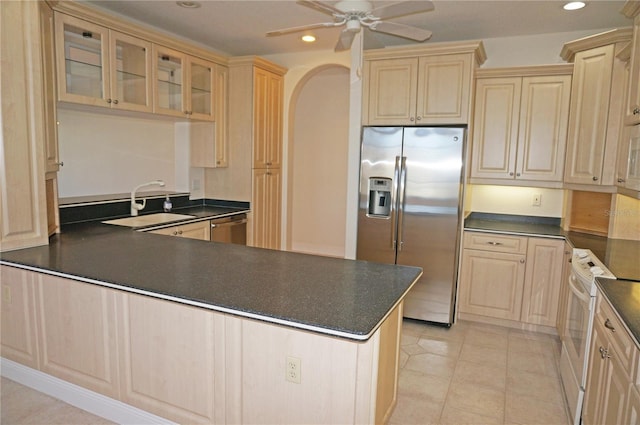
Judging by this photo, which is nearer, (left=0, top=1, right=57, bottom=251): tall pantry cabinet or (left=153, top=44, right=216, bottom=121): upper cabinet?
(left=0, top=1, right=57, bottom=251): tall pantry cabinet

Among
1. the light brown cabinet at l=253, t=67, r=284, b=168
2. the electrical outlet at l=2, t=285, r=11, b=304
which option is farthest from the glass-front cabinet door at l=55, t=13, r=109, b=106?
the light brown cabinet at l=253, t=67, r=284, b=168

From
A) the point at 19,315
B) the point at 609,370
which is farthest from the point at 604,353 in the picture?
the point at 19,315

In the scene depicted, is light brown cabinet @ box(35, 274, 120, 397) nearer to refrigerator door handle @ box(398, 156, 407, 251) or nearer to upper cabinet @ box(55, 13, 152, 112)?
upper cabinet @ box(55, 13, 152, 112)

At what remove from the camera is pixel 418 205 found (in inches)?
145

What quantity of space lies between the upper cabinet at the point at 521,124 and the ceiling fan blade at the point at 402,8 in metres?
1.75

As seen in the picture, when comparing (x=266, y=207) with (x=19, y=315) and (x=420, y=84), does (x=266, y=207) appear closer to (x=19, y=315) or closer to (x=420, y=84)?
(x=420, y=84)

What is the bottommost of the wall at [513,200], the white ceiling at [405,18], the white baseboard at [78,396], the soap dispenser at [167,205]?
the white baseboard at [78,396]

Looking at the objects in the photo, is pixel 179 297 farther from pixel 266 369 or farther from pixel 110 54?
pixel 110 54

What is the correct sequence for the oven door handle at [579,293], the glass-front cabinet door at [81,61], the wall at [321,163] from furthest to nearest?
1. the wall at [321,163]
2. the glass-front cabinet door at [81,61]
3. the oven door handle at [579,293]

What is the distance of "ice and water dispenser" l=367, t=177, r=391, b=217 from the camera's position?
3.80m

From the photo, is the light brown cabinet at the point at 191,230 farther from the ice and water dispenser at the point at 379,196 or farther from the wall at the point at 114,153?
the ice and water dispenser at the point at 379,196

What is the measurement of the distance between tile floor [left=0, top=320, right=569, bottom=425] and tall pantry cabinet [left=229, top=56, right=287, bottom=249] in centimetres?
205

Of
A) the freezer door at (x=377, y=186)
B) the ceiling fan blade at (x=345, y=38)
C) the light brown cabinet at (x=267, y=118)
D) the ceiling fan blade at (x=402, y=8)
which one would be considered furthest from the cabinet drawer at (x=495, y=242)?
the light brown cabinet at (x=267, y=118)

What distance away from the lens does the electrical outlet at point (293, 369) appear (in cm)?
171
